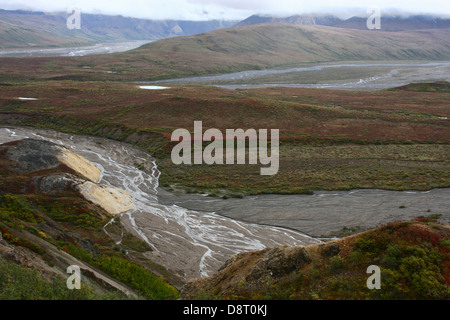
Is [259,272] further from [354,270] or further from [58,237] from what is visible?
[58,237]

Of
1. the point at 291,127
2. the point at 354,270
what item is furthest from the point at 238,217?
the point at 291,127

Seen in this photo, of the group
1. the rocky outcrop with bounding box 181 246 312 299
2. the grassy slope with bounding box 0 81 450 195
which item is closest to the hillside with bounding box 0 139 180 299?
the rocky outcrop with bounding box 181 246 312 299

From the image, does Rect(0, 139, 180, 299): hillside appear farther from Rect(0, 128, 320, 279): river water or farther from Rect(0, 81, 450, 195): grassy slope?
Rect(0, 81, 450, 195): grassy slope

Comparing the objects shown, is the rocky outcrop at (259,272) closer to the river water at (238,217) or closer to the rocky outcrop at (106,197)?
the river water at (238,217)

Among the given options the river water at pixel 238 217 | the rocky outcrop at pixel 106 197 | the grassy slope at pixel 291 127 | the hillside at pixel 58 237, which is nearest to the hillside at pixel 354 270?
the hillside at pixel 58 237

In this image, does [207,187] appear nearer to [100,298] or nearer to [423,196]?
[423,196]

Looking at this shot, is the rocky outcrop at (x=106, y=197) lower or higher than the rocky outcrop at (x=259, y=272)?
lower
